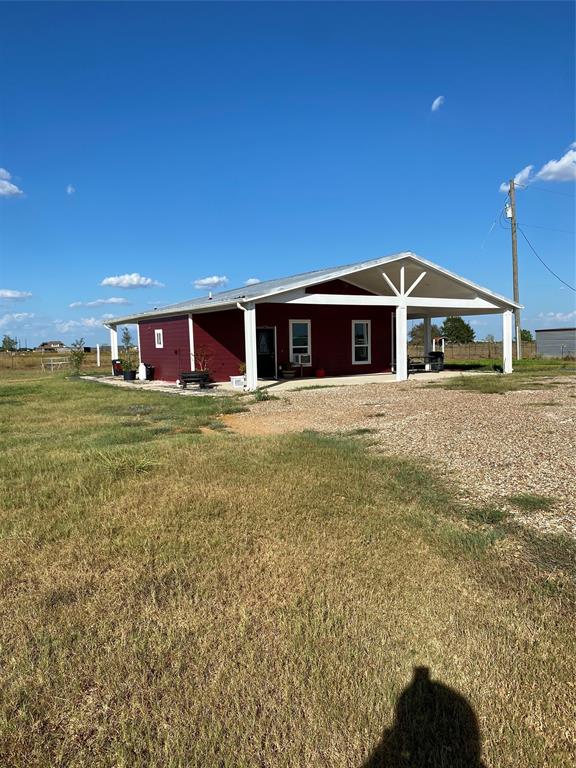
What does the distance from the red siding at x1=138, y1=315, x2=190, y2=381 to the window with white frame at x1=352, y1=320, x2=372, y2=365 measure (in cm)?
661

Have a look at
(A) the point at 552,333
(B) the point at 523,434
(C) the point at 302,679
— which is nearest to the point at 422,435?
(B) the point at 523,434

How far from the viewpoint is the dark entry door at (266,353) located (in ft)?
61.8

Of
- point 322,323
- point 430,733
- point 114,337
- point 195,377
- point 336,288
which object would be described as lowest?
point 430,733

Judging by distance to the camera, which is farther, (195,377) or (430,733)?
(195,377)

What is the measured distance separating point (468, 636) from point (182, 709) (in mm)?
1400

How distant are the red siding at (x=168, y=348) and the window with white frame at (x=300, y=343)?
3.79 meters

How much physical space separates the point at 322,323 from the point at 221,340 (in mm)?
3963

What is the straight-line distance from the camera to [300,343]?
A: 64.0 feet

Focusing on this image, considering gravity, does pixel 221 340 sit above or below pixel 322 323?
below

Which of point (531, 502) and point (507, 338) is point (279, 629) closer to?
point (531, 502)

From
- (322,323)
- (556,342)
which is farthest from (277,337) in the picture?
(556,342)

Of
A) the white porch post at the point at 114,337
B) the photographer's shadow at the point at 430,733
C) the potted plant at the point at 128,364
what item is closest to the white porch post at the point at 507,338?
the potted plant at the point at 128,364

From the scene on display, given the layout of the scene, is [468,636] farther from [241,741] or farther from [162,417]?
[162,417]

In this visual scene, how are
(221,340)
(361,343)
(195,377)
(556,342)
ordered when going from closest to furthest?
(195,377) → (221,340) → (361,343) → (556,342)
